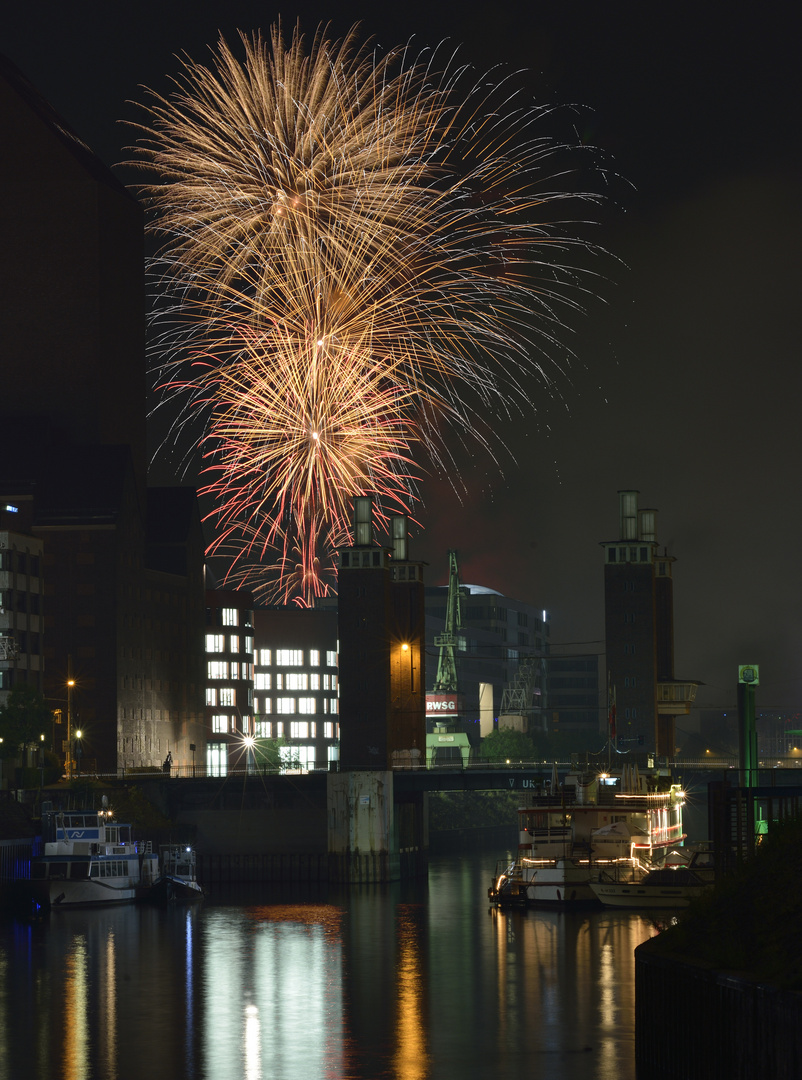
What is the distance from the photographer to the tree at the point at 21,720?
12269cm

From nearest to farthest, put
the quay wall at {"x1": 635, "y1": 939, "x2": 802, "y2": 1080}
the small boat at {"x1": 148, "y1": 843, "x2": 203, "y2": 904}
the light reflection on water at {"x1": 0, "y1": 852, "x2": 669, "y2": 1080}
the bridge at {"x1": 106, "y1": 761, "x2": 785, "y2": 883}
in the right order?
the quay wall at {"x1": 635, "y1": 939, "x2": 802, "y2": 1080} < the light reflection on water at {"x1": 0, "y1": 852, "x2": 669, "y2": 1080} < the small boat at {"x1": 148, "y1": 843, "x2": 203, "y2": 904} < the bridge at {"x1": 106, "y1": 761, "x2": 785, "y2": 883}

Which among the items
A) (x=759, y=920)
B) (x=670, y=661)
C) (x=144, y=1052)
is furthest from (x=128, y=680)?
(x=759, y=920)

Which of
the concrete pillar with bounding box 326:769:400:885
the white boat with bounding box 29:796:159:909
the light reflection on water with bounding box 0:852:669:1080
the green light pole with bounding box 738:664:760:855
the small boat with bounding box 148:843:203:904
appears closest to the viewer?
the light reflection on water with bounding box 0:852:669:1080

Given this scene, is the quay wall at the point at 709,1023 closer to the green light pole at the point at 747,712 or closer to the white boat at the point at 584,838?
the green light pole at the point at 747,712

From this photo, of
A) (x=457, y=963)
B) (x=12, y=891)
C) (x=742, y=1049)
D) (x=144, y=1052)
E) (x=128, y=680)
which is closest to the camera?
(x=742, y=1049)

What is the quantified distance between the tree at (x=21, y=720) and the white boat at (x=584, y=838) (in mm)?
39351

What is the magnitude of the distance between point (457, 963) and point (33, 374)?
10972cm

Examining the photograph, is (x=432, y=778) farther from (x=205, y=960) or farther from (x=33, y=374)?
(x=33, y=374)

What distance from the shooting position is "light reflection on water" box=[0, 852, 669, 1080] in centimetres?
5281

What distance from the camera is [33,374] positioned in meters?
171

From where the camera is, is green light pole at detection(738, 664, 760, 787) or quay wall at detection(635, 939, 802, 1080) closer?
quay wall at detection(635, 939, 802, 1080)

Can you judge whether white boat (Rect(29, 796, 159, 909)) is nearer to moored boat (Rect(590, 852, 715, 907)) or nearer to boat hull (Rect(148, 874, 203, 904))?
boat hull (Rect(148, 874, 203, 904))

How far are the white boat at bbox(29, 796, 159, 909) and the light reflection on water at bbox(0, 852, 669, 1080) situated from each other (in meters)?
2.71

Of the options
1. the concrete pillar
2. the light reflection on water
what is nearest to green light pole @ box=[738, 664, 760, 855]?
the light reflection on water
